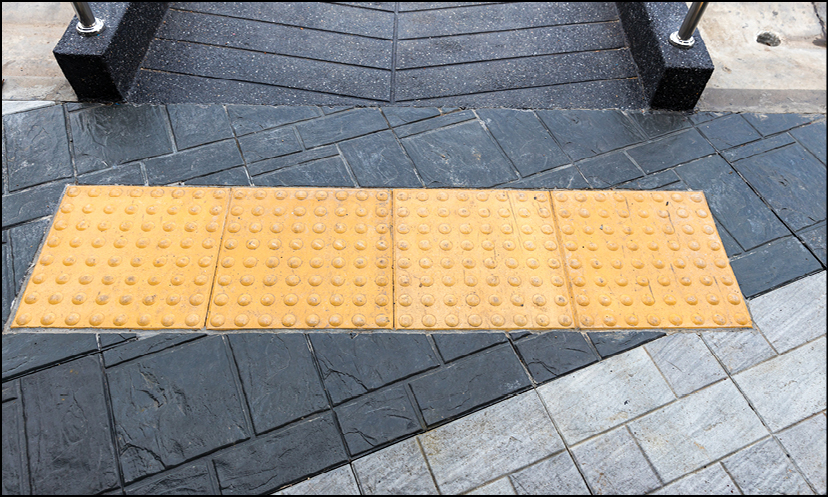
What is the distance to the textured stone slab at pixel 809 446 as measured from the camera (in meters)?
2.22

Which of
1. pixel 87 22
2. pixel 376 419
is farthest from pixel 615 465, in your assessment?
pixel 87 22

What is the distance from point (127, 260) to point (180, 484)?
120cm

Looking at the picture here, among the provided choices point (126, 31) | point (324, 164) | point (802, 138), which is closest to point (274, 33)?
point (126, 31)

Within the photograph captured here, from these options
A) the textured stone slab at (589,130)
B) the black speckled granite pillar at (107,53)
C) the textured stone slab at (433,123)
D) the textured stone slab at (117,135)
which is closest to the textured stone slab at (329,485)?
the textured stone slab at (433,123)

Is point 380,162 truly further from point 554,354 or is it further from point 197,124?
point 554,354

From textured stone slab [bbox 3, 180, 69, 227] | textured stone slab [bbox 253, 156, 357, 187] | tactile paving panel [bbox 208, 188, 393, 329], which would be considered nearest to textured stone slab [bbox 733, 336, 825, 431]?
tactile paving panel [bbox 208, 188, 393, 329]

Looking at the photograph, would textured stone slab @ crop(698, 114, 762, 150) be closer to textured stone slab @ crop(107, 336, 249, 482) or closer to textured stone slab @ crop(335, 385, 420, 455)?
textured stone slab @ crop(335, 385, 420, 455)

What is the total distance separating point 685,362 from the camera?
8.11ft

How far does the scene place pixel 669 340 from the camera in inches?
99.7

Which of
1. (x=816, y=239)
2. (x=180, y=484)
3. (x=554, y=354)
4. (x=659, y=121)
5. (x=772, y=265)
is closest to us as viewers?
(x=180, y=484)

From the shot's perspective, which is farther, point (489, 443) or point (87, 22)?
point (87, 22)

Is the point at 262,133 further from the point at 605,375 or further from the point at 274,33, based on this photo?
the point at 605,375

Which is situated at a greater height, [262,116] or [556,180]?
[262,116]

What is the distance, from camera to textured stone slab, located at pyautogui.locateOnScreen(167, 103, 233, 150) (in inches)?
123
